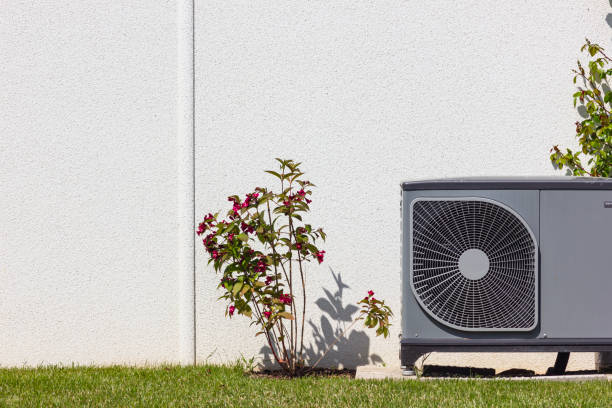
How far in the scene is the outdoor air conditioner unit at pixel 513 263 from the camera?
139 inches

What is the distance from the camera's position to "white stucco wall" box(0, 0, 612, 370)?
443 cm

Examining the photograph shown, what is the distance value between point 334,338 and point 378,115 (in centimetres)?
145

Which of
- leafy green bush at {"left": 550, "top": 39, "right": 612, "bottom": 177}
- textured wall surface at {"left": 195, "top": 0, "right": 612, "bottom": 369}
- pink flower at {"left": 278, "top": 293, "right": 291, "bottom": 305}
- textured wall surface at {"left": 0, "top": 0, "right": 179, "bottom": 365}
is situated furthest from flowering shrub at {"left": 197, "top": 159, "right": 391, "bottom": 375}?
leafy green bush at {"left": 550, "top": 39, "right": 612, "bottom": 177}

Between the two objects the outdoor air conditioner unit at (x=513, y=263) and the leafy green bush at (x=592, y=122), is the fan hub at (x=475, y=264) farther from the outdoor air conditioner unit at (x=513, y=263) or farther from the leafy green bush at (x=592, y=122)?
the leafy green bush at (x=592, y=122)

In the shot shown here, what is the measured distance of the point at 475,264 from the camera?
139 inches

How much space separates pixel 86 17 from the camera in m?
4.54

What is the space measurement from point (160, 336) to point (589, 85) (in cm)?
318

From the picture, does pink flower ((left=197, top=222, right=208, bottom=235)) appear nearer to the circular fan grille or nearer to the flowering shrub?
the flowering shrub

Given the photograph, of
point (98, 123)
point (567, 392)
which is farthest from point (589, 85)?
point (98, 123)

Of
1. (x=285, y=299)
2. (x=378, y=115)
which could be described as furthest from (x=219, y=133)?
(x=285, y=299)

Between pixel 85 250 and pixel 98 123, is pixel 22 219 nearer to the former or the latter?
pixel 85 250

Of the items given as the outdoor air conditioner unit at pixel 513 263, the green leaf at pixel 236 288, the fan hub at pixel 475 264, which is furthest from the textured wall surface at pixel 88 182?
the fan hub at pixel 475 264

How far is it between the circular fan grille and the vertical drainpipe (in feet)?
5.22

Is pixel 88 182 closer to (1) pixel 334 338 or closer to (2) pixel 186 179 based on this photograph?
(2) pixel 186 179
